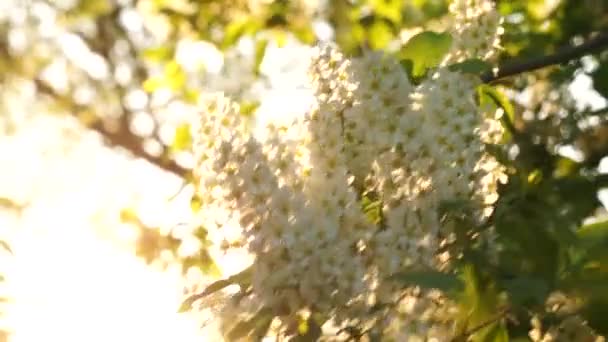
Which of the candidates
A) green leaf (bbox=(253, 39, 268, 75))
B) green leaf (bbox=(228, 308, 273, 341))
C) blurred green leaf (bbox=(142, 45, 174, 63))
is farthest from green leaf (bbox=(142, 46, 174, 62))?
green leaf (bbox=(228, 308, 273, 341))

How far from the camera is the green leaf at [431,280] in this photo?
769 mm

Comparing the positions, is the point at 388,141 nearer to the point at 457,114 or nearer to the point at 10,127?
the point at 457,114

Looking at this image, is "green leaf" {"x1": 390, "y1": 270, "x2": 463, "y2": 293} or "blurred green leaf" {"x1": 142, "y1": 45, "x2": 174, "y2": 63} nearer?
"green leaf" {"x1": 390, "y1": 270, "x2": 463, "y2": 293}

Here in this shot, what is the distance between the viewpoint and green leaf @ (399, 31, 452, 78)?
1164 mm

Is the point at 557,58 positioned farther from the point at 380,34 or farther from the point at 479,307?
the point at 380,34

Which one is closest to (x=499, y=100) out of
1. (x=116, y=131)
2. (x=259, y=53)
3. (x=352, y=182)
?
(x=352, y=182)

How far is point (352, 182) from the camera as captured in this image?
98 centimetres

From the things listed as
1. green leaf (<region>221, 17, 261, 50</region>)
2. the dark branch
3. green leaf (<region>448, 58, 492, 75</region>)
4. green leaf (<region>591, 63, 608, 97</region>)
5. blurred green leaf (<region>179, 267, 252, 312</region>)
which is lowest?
blurred green leaf (<region>179, 267, 252, 312</region>)

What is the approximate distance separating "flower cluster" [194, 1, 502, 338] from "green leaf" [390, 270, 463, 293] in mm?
64

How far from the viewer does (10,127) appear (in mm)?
3814

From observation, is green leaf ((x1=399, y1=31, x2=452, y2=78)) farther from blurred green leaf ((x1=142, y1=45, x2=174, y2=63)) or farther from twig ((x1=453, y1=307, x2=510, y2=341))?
blurred green leaf ((x1=142, y1=45, x2=174, y2=63))

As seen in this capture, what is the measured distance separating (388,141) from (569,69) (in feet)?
2.98

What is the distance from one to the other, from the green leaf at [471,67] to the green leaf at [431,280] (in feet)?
1.08

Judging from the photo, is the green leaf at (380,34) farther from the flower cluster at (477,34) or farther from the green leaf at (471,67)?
the green leaf at (471,67)
